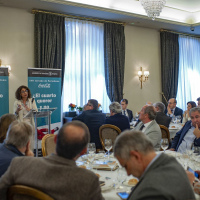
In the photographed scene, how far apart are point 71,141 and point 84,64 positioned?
6690mm

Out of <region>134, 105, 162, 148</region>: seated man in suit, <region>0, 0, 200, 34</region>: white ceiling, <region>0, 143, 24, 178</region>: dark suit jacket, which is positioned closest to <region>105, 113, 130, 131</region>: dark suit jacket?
<region>134, 105, 162, 148</region>: seated man in suit

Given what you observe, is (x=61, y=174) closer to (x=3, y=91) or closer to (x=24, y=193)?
(x=24, y=193)

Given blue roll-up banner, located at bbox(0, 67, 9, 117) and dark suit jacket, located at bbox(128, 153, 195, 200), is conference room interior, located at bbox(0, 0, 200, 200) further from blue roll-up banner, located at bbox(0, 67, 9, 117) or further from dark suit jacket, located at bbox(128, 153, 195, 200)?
dark suit jacket, located at bbox(128, 153, 195, 200)

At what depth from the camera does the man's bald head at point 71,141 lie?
1.60 metres

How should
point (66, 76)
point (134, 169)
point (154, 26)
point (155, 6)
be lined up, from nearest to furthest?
point (134, 169) < point (155, 6) < point (66, 76) < point (154, 26)

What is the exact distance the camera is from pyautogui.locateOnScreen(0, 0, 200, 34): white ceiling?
6902mm

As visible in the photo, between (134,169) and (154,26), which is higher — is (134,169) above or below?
below

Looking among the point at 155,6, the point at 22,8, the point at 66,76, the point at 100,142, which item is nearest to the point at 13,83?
the point at 66,76

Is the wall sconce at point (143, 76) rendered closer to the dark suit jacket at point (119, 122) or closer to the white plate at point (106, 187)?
the dark suit jacket at point (119, 122)

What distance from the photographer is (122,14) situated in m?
7.87

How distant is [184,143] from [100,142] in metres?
1.69

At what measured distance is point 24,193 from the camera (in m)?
1.48

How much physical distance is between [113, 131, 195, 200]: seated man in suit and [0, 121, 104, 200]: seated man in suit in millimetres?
260

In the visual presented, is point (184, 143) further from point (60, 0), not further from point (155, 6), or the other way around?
point (60, 0)
